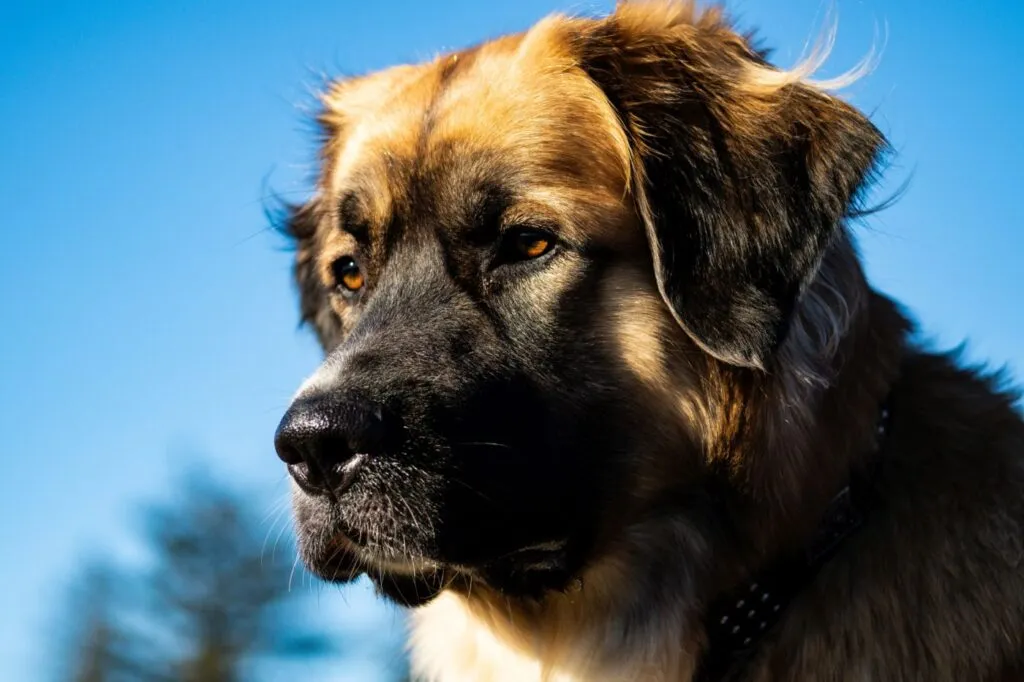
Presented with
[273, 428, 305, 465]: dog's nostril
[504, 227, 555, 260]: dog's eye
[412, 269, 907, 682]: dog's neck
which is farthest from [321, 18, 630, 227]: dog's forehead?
[273, 428, 305, 465]: dog's nostril

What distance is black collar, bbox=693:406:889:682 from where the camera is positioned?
3.13 meters

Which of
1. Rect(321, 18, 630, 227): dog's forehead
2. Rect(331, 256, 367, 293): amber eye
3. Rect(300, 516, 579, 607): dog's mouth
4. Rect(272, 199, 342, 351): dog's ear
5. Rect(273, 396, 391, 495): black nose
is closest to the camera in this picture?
Rect(273, 396, 391, 495): black nose

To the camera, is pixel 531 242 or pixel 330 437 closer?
pixel 330 437

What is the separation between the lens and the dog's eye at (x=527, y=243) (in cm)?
329

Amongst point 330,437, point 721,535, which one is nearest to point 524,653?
point 721,535

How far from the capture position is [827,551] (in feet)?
10.3

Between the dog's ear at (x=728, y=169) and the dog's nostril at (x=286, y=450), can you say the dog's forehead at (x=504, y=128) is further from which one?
the dog's nostril at (x=286, y=450)

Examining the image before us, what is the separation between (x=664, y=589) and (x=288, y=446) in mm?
1172

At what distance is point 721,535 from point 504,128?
4.52ft

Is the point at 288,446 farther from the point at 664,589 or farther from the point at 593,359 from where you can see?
the point at 664,589

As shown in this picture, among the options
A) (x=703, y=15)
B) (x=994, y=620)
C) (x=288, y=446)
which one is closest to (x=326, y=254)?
(x=288, y=446)

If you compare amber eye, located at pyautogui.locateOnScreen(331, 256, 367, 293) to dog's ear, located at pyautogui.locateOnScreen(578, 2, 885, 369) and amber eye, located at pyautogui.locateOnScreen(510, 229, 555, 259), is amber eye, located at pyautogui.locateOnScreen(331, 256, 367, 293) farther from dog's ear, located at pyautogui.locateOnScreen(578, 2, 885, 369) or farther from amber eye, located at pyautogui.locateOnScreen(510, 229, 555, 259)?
dog's ear, located at pyautogui.locateOnScreen(578, 2, 885, 369)

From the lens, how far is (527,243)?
10.9 ft

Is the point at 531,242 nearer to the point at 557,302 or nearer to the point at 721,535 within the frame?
the point at 557,302
